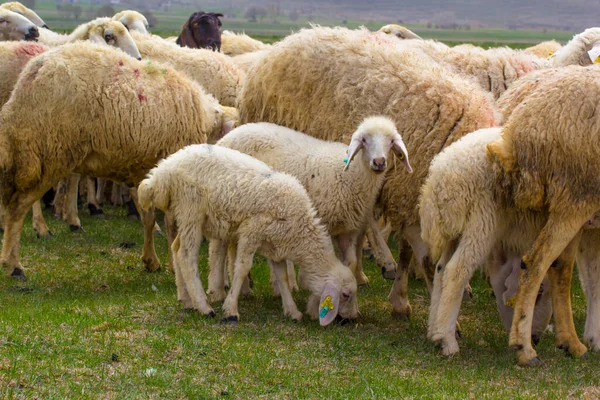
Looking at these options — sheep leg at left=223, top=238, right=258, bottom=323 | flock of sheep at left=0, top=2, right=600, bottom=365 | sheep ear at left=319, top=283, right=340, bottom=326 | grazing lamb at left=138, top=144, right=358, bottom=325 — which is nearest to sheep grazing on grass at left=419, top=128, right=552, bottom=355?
flock of sheep at left=0, top=2, right=600, bottom=365

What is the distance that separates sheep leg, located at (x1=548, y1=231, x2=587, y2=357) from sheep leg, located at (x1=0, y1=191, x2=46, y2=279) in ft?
14.3

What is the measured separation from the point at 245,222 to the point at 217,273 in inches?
36.3

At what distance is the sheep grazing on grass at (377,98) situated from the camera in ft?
25.1

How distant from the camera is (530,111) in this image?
6445 millimetres

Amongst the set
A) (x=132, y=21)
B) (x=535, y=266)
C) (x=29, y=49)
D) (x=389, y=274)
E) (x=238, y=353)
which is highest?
(x=29, y=49)

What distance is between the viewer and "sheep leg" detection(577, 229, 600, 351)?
6.88m

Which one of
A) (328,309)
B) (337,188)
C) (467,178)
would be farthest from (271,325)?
(467,178)

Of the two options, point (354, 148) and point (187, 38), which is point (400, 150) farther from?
point (187, 38)

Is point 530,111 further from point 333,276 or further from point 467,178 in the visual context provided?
point 333,276

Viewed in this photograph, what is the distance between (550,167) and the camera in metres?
6.25

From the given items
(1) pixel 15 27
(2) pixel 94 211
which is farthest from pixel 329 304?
(1) pixel 15 27

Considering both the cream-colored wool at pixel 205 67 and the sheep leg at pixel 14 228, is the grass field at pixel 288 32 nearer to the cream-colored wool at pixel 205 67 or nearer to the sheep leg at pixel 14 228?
the cream-colored wool at pixel 205 67

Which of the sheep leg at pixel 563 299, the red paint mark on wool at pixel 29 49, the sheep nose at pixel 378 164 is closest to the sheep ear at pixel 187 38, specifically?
the red paint mark on wool at pixel 29 49

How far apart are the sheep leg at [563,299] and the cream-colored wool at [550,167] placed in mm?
186
